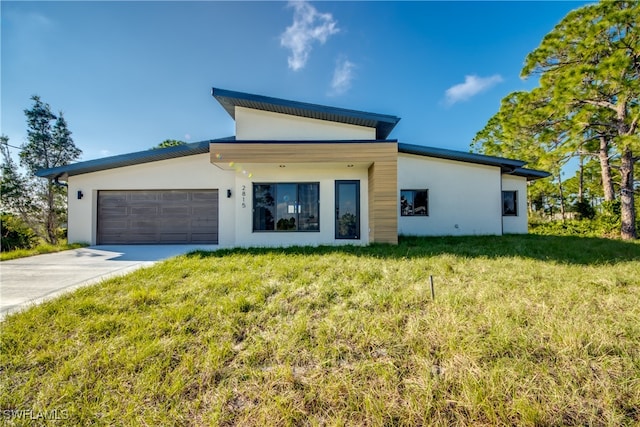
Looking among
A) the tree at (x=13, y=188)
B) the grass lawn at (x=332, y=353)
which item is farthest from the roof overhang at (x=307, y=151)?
the tree at (x=13, y=188)

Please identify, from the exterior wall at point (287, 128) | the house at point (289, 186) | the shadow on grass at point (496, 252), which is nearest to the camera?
the shadow on grass at point (496, 252)

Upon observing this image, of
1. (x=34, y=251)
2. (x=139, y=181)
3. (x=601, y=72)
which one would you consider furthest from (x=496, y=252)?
(x=34, y=251)

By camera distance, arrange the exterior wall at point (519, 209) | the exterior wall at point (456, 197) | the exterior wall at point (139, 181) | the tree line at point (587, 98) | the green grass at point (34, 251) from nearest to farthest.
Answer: the green grass at point (34, 251) → the tree line at point (587, 98) → the exterior wall at point (139, 181) → the exterior wall at point (456, 197) → the exterior wall at point (519, 209)

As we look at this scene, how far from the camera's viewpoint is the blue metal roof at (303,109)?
846 centimetres

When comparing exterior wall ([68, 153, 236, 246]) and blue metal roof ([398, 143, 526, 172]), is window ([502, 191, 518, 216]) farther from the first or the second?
Result: exterior wall ([68, 153, 236, 246])

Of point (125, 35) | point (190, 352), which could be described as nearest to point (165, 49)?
point (125, 35)

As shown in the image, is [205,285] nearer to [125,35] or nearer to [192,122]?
[125,35]

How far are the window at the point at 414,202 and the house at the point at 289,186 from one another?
5 cm

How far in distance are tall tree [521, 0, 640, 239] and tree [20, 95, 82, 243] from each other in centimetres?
2395

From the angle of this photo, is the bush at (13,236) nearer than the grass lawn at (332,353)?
No

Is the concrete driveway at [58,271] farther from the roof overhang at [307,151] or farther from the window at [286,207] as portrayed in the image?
the roof overhang at [307,151]

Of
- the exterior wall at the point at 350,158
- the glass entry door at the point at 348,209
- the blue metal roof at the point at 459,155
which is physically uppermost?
the blue metal roof at the point at 459,155

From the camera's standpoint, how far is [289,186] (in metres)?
9.20

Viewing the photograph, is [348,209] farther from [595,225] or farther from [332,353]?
[595,225]
